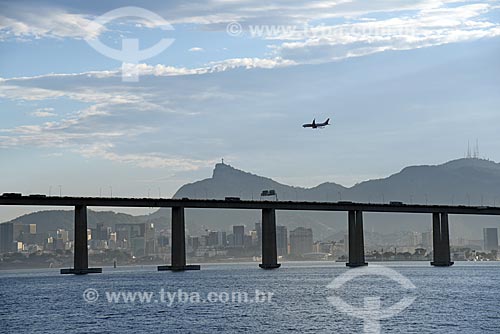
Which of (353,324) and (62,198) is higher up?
(62,198)

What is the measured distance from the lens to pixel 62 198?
614 feet

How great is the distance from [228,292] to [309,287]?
18492mm

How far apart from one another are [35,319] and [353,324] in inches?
1273

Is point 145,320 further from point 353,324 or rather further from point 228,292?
point 228,292

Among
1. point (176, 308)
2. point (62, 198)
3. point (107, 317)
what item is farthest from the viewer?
point (62, 198)

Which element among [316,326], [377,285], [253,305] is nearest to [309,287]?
[377,285]

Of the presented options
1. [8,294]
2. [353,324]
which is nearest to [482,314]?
[353,324]

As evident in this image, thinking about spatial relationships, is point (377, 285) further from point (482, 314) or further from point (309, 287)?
point (482, 314)

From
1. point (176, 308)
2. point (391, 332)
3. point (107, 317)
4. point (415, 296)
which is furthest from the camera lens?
point (415, 296)

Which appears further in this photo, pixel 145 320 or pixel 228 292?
pixel 228 292

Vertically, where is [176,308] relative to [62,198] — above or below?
below

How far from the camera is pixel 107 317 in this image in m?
95.6

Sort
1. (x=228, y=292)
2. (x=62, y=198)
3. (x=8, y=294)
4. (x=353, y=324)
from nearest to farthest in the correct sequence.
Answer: (x=353, y=324) → (x=228, y=292) → (x=8, y=294) → (x=62, y=198)

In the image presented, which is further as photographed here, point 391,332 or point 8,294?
point 8,294
